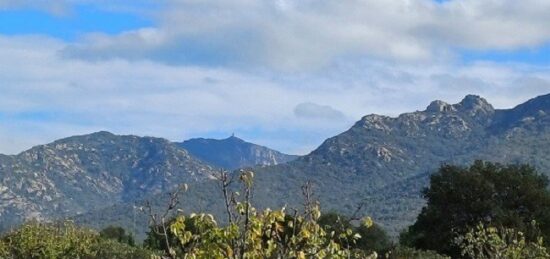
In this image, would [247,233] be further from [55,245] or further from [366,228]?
[55,245]

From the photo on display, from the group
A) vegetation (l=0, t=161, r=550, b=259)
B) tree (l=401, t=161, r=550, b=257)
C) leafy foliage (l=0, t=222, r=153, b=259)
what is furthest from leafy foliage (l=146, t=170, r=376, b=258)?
tree (l=401, t=161, r=550, b=257)

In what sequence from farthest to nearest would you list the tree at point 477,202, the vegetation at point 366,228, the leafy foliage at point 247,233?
the tree at point 477,202 → the vegetation at point 366,228 → the leafy foliage at point 247,233

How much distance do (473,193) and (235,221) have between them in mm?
63445

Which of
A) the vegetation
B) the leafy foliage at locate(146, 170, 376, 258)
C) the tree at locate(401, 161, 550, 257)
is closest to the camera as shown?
the leafy foliage at locate(146, 170, 376, 258)

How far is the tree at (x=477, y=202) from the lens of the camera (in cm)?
6994

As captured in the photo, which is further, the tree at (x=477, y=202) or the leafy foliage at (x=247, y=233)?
the tree at (x=477, y=202)

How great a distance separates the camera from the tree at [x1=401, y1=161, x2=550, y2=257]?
6994cm

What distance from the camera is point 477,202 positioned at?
7094 centimetres

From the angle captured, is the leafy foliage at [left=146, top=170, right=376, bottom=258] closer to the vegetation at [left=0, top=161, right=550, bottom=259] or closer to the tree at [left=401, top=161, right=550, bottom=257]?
the vegetation at [left=0, top=161, right=550, bottom=259]

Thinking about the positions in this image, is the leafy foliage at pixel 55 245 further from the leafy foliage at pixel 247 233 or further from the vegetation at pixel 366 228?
the leafy foliage at pixel 247 233

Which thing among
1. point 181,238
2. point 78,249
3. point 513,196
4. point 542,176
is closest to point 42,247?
point 78,249

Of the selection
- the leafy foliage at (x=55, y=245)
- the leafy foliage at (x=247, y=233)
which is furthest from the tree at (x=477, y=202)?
the leafy foliage at (x=247, y=233)

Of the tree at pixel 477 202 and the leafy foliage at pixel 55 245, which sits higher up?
the tree at pixel 477 202

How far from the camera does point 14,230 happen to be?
208 feet
